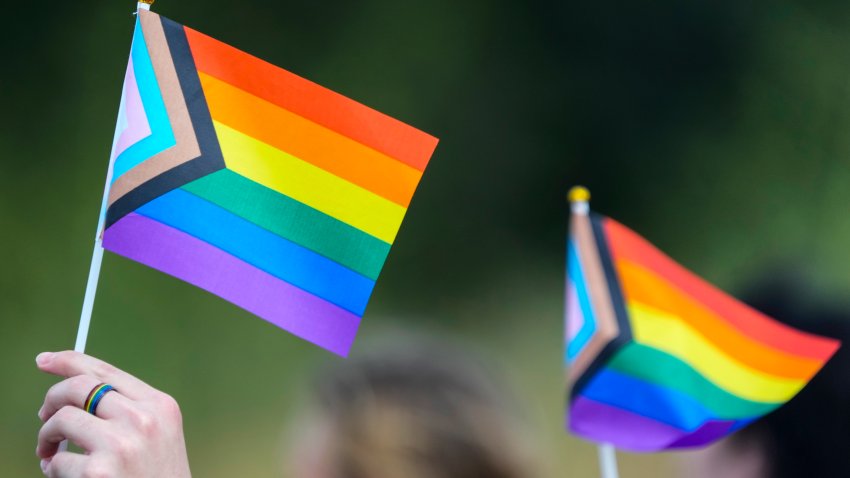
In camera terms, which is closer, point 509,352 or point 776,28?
point 509,352

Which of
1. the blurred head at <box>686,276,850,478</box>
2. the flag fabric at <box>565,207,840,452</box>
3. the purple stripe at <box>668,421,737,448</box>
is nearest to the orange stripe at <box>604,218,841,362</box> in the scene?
the flag fabric at <box>565,207,840,452</box>

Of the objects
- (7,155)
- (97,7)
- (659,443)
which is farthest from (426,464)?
(97,7)

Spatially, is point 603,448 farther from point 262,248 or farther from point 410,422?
point 410,422

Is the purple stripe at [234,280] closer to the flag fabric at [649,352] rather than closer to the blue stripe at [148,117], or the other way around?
the blue stripe at [148,117]

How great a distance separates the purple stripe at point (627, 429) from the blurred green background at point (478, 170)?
677 millimetres

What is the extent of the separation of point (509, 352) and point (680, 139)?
2.17ft

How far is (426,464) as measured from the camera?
1674mm

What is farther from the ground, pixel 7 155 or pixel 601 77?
pixel 601 77

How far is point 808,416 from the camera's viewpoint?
192 cm

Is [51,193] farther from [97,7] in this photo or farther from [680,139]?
[680,139]

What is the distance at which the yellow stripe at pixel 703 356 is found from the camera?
1070 mm

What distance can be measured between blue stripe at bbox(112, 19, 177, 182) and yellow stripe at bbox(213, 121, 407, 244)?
0.20 feet

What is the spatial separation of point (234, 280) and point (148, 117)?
217 millimetres

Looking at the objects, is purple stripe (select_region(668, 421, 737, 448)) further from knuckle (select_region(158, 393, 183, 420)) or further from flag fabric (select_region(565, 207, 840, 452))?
knuckle (select_region(158, 393, 183, 420))
